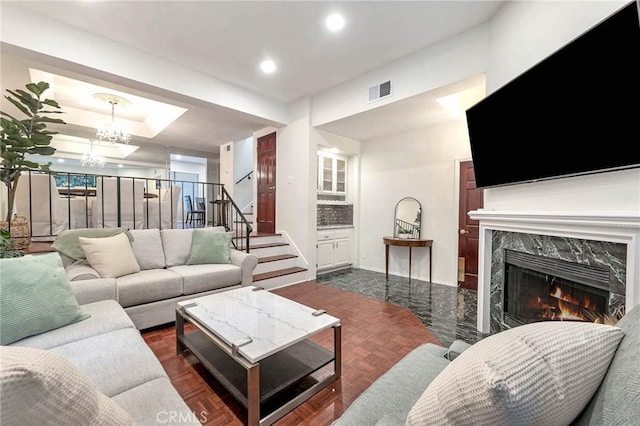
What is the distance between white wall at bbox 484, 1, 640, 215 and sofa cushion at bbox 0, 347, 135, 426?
7.39 feet

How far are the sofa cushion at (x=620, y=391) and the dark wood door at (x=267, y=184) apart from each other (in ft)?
15.8

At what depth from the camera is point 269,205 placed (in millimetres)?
5344

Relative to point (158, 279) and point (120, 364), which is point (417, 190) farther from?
point (120, 364)

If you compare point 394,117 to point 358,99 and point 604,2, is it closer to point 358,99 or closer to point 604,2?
point 358,99

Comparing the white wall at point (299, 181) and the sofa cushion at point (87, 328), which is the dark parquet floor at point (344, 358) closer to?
the sofa cushion at point (87, 328)

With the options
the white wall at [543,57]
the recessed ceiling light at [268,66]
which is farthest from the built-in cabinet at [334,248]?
the white wall at [543,57]

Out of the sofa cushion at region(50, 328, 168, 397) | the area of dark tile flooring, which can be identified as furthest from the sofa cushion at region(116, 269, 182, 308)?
the area of dark tile flooring

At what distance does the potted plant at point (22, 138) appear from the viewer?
2463mm

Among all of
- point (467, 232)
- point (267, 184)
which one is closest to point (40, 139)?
point (267, 184)

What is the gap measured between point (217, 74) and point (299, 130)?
1463 mm

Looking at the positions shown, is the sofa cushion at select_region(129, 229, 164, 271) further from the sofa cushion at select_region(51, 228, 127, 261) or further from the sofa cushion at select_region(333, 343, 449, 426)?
the sofa cushion at select_region(333, 343, 449, 426)

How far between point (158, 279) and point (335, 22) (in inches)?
Result: 119

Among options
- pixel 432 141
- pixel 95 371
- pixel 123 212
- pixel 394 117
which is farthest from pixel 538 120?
pixel 123 212

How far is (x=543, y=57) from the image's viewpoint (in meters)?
1.93
